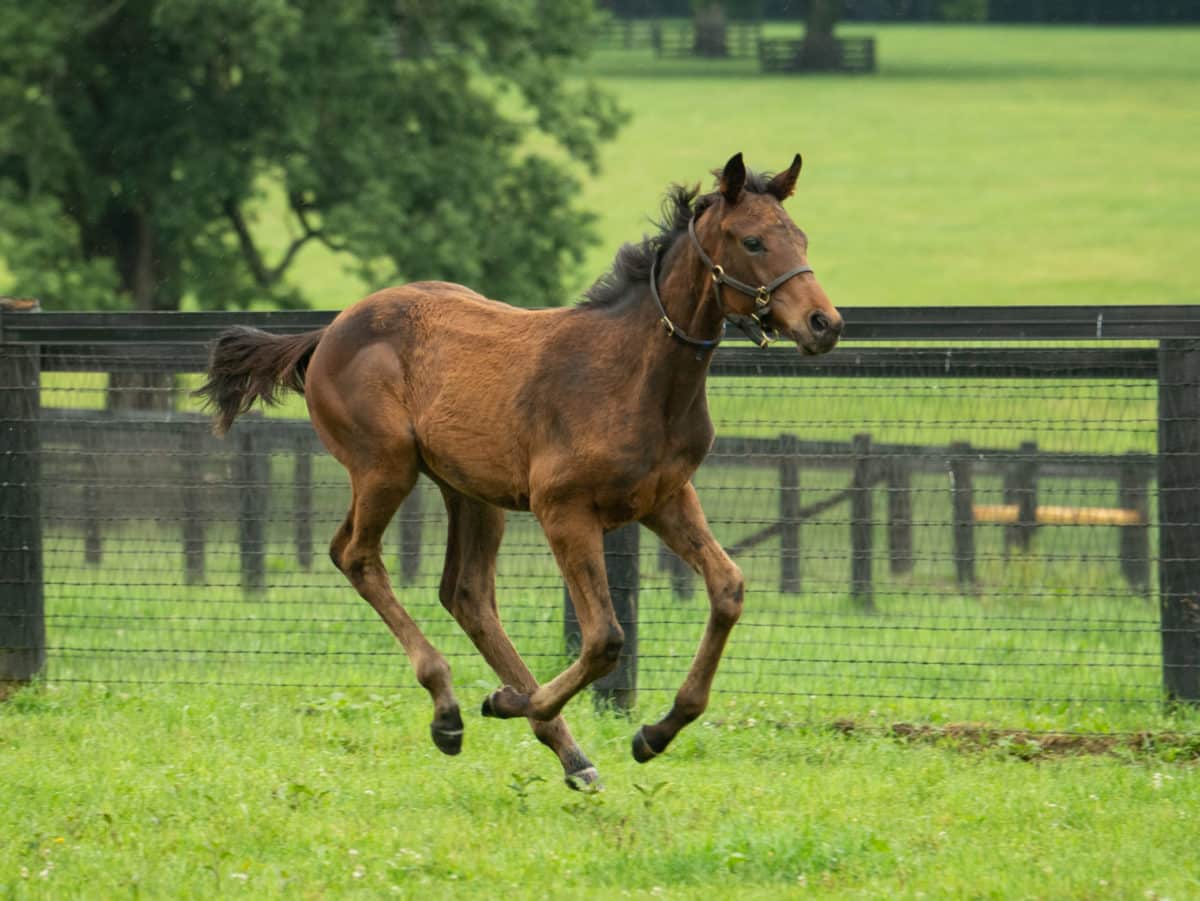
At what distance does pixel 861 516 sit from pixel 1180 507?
59.5 inches

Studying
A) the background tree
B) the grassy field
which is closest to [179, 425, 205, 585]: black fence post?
the grassy field

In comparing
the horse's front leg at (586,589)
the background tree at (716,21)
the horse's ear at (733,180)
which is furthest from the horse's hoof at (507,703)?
the background tree at (716,21)

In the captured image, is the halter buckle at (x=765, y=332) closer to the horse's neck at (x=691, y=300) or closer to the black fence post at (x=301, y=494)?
the horse's neck at (x=691, y=300)

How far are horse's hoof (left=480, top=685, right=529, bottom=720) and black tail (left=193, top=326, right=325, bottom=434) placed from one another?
1.85 meters

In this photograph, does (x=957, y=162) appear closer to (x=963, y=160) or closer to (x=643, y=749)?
(x=963, y=160)

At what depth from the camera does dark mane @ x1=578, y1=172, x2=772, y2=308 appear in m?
6.03

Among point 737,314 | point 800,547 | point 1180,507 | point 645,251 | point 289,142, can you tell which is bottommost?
point 800,547

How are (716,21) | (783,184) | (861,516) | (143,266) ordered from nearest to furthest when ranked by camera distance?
1. (783,184)
2. (861,516)
3. (143,266)
4. (716,21)

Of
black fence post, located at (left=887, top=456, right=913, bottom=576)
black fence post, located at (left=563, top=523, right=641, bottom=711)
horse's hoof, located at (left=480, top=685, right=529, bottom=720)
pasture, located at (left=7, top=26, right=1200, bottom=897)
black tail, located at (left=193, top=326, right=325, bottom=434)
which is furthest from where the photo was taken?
black fence post, located at (left=887, top=456, right=913, bottom=576)

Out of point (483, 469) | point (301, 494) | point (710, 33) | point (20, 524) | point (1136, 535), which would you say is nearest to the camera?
point (483, 469)

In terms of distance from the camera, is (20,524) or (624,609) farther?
(20,524)

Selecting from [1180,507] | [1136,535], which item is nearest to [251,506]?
[1180,507]

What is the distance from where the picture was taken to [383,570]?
6.88 meters

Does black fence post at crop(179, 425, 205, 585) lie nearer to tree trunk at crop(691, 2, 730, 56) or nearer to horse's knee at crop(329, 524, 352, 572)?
horse's knee at crop(329, 524, 352, 572)
